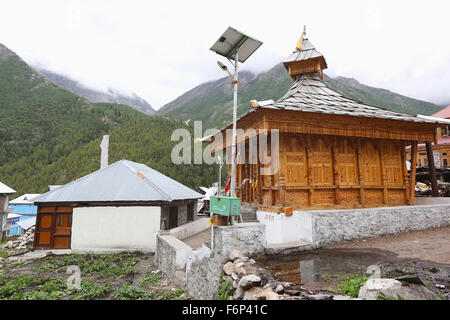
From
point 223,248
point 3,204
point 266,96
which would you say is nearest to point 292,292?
point 223,248

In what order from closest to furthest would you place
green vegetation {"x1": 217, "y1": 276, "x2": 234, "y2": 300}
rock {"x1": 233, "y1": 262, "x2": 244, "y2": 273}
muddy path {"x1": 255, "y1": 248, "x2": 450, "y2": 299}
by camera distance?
muddy path {"x1": 255, "y1": 248, "x2": 450, "y2": 299}
green vegetation {"x1": 217, "y1": 276, "x2": 234, "y2": 300}
rock {"x1": 233, "y1": 262, "x2": 244, "y2": 273}

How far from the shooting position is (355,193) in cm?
953

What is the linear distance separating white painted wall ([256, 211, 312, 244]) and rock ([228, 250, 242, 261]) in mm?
2098

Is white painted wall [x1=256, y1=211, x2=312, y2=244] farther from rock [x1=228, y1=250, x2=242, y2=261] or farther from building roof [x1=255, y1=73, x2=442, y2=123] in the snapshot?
building roof [x1=255, y1=73, x2=442, y2=123]

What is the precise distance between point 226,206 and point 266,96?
115 metres

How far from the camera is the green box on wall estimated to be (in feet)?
19.4

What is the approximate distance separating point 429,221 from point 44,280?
15.9 m

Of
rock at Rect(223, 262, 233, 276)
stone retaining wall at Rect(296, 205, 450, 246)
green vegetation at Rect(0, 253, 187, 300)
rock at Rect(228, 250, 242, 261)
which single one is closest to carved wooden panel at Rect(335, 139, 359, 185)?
stone retaining wall at Rect(296, 205, 450, 246)

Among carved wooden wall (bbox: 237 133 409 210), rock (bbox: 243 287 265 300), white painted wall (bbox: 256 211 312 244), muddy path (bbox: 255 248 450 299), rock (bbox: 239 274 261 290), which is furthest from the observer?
carved wooden wall (bbox: 237 133 409 210)

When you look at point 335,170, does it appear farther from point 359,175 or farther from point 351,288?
point 351,288

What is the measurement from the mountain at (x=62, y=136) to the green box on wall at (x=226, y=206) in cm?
5991

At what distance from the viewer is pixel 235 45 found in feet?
21.7
